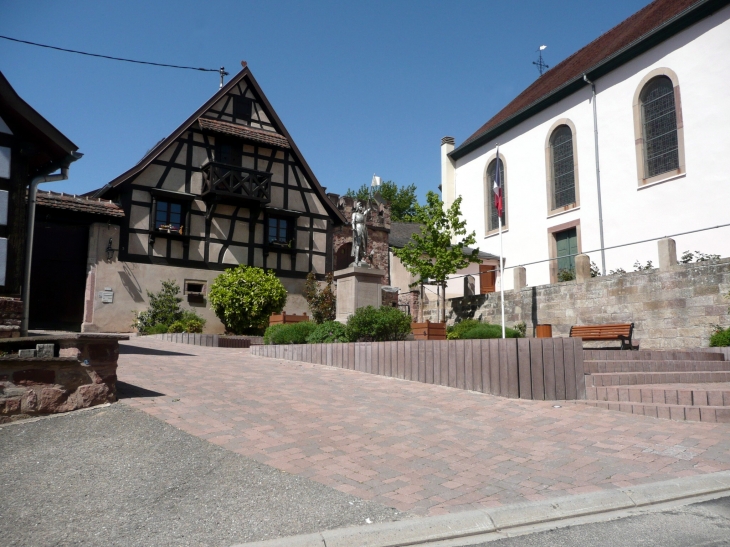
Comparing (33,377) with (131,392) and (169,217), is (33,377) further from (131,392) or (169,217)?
(169,217)

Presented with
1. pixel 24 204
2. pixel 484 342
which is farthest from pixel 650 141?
pixel 24 204

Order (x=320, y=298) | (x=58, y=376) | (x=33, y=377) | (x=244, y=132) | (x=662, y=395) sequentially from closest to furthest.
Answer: (x=33, y=377) < (x=58, y=376) < (x=662, y=395) < (x=320, y=298) < (x=244, y=132)

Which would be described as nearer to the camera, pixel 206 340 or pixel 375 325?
pixel 375 325

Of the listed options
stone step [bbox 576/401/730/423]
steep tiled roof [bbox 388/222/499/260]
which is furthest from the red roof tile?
stone step [bbox 576/401/730/423]

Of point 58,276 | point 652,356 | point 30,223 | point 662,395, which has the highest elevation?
point 30,223

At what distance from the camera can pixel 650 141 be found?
1880 centimetres

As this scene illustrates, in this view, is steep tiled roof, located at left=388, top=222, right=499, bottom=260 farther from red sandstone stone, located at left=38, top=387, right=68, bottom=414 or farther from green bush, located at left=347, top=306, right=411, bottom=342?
red sandstone stone, located at left=38, top=387, right=68, bottom=414

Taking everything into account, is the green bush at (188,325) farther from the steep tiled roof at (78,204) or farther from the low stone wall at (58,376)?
the low stone wall at (58,376)

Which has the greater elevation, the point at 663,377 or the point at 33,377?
the point at 33,377

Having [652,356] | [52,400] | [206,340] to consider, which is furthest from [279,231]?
[52,400]

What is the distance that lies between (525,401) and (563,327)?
7.97 metres

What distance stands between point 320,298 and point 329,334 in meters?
9.56

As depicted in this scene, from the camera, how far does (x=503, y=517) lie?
413 cm

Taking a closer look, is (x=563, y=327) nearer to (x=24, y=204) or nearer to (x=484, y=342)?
(x=484, y=342)
